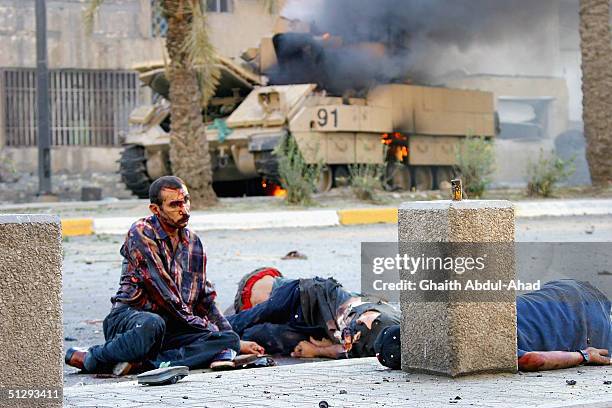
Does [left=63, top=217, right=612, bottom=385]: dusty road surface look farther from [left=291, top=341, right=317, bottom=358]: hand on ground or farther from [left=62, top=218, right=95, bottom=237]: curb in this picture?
[left=291, top=341, right=317, bottom=358]: hand on ground

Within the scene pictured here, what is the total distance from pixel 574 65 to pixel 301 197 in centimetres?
1854

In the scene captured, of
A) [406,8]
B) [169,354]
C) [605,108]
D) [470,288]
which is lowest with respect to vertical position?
[169,354]

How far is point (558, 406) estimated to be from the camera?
476 cm

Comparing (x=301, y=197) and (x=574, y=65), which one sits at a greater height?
(x=574, y=65)

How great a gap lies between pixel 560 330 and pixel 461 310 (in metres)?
0.69

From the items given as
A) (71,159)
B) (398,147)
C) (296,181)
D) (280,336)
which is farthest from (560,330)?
(71,159)

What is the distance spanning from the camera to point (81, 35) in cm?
3030

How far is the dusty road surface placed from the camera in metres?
9.23

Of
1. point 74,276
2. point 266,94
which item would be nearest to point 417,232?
point 74,276

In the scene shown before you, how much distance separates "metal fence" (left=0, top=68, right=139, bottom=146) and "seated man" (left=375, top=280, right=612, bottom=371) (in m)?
24.7

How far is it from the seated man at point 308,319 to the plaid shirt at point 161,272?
0.49 m

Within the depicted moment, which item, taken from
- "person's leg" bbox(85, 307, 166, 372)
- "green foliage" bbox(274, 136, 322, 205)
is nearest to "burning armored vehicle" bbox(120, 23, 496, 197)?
"green foliage" bbox(274, 136, 322, 205)

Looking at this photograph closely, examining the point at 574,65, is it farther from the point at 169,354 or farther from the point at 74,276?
the point at 169,354

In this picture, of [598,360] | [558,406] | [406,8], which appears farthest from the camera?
[406,8]
